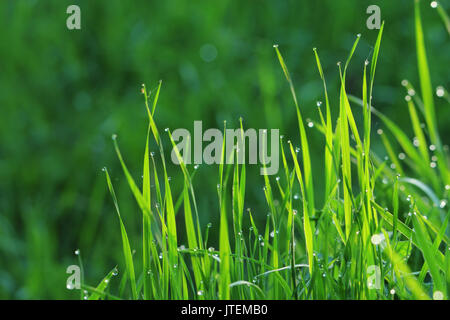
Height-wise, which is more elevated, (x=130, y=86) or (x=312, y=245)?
(x=130, y=86)

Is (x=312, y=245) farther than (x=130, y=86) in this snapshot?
No

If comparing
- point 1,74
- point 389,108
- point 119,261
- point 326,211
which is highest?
point 1,74

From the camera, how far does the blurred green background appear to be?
70.7 inches

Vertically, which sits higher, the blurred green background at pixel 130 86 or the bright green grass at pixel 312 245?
the blurred green background at pixel 130 86

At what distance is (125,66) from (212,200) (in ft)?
1.77

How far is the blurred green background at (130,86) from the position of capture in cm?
180

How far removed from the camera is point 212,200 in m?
1.81

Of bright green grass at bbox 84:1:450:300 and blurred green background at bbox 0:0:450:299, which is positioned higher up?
blurred green background at bbox 0:0:450:299

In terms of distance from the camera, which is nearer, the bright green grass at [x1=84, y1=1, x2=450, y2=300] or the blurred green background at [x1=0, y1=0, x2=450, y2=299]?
the bright green grass at [x1=84, y1=1, x2=450, y2=300]

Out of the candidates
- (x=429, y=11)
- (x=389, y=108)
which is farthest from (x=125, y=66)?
(x=429, y=11)

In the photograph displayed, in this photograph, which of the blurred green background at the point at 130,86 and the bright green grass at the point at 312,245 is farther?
the blurred green background at the point at 130,86

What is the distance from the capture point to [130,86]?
1.99 metres

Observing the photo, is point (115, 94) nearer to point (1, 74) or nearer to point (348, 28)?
point (1, 74)

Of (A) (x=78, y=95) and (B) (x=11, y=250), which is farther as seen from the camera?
(A) (x=78, y=95)
